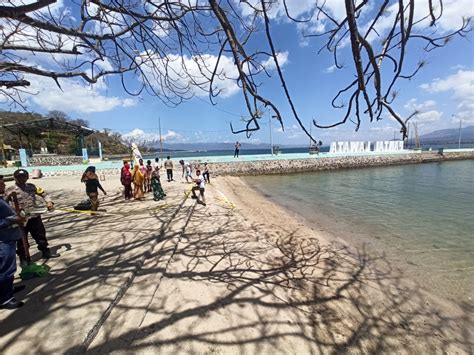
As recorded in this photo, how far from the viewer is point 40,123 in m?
22.4

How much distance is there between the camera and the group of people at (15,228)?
295 centimetres

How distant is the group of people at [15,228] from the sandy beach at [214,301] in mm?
243

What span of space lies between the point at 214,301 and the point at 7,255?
254 cm

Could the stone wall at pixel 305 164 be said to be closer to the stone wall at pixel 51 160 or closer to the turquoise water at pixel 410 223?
the stone wall at pixel 51 160

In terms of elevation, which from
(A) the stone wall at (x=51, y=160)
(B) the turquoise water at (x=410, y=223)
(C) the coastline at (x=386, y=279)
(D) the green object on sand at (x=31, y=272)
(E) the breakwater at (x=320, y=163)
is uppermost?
(A) the stone wall at (x=51, y=160)

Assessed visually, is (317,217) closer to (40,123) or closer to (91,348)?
(91,348)

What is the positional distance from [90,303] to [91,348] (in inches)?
29.8

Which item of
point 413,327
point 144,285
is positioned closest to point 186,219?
point 144,285

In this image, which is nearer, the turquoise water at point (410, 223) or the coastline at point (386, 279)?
the coastline at point (386, 279)

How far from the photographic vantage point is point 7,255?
300 centimetres

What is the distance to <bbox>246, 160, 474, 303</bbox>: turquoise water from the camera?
18.2 ft

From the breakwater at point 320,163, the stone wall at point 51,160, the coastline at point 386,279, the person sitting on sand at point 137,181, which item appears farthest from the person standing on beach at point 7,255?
the stone wall at point 51,160

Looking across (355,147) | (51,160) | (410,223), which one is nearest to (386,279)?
(410,223)

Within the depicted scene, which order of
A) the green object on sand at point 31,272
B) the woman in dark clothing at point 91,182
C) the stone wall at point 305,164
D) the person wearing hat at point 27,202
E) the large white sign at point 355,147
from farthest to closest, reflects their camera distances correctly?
the large white sign at point 355,147
the stone wall at point 305,164
the woman in dark clothing at point 91,182
the person wearing hat at point 27,202
the green object on sand at point 31,272
